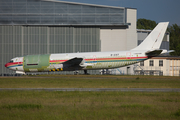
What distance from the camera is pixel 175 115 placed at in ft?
33.2

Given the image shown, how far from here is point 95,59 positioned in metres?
41.0

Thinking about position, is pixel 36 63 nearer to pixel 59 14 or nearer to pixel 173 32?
pixel 59 14

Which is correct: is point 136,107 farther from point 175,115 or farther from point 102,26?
point 102,26

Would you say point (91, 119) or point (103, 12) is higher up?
point (103, 12)

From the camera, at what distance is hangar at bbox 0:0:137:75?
55.1 meters

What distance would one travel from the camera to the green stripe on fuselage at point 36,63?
42.4 metres

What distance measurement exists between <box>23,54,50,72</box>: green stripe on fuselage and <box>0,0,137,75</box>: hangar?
13.5 m

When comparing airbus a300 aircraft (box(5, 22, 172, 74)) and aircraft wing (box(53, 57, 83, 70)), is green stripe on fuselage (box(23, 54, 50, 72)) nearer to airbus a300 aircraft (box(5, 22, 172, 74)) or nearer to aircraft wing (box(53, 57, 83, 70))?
airbus a300 aircraft (box(5, 22, 172, 74))

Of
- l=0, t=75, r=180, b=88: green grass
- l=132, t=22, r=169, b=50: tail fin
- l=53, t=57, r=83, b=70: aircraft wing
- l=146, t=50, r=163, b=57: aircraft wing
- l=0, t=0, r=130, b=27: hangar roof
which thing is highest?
l=0, t=0, r=130, b=27: hangar roof

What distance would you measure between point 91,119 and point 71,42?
4794cm

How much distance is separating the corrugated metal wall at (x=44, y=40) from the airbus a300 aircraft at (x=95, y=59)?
13.2 m

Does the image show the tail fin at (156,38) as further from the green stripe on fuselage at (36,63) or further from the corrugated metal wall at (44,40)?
the green stripe on fuselage at (36,63)

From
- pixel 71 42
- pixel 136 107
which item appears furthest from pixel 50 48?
pixel 136 107

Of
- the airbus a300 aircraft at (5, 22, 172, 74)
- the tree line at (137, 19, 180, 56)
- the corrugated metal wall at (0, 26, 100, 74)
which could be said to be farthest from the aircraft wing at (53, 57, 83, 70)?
the tree line at (137, 19, 180, 56)
